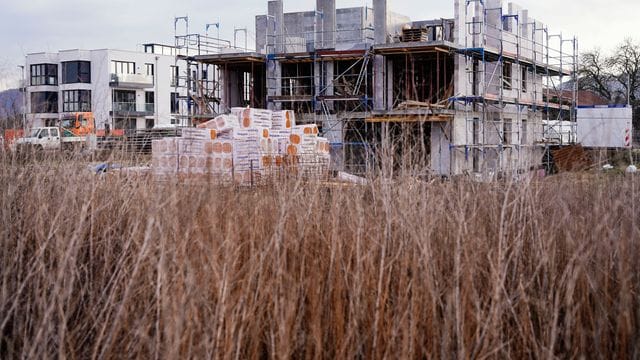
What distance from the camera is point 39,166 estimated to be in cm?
838

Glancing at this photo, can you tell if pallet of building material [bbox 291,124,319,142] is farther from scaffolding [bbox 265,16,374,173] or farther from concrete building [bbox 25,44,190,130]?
concrete building [bbox 25,44,190,130]

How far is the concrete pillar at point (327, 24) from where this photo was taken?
99.7 ft

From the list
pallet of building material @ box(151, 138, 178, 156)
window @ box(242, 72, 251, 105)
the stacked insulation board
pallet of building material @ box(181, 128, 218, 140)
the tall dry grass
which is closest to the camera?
the tall dry grass

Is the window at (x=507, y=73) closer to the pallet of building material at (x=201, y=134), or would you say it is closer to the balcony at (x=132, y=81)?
the pallet of building material at (x=201, y=134)

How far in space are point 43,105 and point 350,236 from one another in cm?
776

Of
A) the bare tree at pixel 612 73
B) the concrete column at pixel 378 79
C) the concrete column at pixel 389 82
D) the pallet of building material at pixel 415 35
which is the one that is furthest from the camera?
the bare tree at pixel 612 73

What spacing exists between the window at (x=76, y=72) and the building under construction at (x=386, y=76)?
31.8 meters

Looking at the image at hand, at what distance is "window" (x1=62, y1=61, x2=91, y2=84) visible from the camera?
6272 cm

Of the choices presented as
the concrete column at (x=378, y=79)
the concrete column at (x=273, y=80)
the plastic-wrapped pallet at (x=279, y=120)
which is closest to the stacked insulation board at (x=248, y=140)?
the plastic-wrapped pallet at (x=279, y=120)

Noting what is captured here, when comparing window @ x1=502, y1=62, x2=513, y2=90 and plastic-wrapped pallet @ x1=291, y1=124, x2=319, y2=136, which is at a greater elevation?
window @ x1=502, y1=62, x2=513, y2=90

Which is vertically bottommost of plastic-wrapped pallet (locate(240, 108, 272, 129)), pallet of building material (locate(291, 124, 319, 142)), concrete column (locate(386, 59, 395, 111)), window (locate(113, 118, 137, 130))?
window (locate(113, 118, 137, 130))

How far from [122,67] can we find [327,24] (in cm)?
3890

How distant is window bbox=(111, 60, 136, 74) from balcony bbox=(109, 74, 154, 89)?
157 centimetres

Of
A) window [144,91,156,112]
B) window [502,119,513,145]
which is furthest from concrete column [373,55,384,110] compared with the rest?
window [144,91,156,112]
